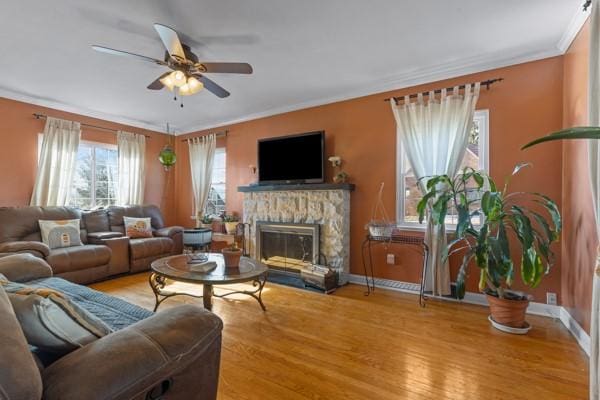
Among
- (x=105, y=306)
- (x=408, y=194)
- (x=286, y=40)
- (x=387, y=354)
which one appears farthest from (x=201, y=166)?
(x=387, y=354)

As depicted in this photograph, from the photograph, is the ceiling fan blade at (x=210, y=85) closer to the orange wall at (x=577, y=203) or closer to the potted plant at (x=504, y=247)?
the potted plant at (x=504, y=247)

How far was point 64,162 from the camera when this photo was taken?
4422 millimetres

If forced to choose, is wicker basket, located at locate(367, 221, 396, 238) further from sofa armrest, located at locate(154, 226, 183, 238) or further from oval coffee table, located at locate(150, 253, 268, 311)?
sofa armrest, located at locate(154, 226, 183, 238)

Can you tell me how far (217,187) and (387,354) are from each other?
4.38m

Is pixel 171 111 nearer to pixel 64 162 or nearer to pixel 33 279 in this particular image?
pixel 64 162

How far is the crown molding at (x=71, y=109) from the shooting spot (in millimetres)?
3995

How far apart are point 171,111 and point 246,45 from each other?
2625mm

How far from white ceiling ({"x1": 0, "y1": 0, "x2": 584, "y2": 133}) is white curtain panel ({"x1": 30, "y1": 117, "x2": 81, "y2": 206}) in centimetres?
56

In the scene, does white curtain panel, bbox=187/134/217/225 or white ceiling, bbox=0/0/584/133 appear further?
white curtain panel, bbox=187/134/217/225

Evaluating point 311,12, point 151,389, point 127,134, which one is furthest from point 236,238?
point 151,389

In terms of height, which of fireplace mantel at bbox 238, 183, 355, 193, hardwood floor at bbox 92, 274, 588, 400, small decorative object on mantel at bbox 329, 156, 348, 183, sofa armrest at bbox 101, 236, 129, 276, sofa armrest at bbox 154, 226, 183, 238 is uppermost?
small decorative object on mantel at bbox 329, 156, 348, 183

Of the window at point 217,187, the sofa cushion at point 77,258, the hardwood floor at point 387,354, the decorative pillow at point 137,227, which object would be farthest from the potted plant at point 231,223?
the hardwood floor at point 387,354

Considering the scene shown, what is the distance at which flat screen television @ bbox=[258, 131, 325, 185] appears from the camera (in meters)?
4.07

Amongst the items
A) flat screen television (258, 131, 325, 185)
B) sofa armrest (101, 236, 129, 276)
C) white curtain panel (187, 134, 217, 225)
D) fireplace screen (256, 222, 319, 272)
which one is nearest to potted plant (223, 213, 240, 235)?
fireplace screen (256, 222, 319, 272)
